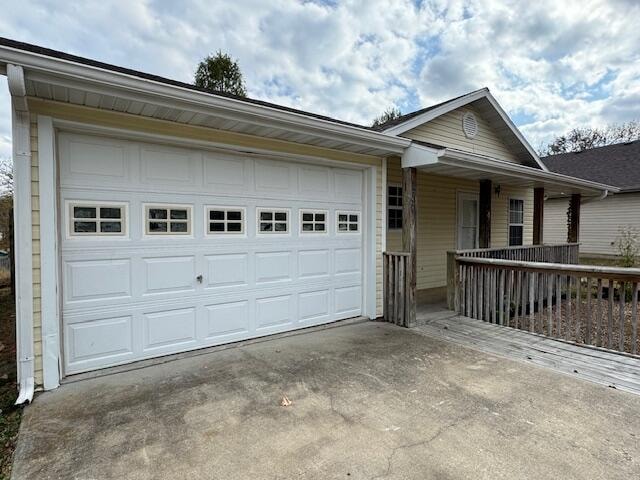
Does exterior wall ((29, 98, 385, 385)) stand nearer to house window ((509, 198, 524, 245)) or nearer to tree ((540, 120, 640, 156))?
house window ((509, 198, 524, 245))

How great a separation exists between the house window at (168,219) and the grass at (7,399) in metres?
1.83

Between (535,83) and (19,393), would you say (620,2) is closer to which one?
(535,83)

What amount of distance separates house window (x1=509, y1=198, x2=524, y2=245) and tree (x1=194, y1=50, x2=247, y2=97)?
1151 cm

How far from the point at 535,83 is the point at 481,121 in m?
7.87

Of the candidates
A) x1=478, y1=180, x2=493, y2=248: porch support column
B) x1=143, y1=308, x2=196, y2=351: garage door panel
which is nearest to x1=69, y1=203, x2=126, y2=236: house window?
Answer: x1=143, y1=308, x2=196, y2=351: garage door panel

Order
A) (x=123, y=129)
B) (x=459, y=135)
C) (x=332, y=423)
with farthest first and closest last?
1. (x=459, y=135)
2. (x=123, y=129)
3. (x=332, y=423)

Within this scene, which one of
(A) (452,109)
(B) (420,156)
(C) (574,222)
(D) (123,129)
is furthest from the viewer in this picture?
(C) (574,222)

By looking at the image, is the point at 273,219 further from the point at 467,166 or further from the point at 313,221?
the point at 467,166

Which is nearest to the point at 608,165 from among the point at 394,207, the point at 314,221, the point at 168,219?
the point at 394,207

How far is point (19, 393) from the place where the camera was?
2943 millimetres

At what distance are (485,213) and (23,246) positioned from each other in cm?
773

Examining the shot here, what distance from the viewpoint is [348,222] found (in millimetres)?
5395

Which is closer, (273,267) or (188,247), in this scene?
(188,247)

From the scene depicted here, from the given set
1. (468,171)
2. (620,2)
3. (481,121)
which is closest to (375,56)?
(481,121)
